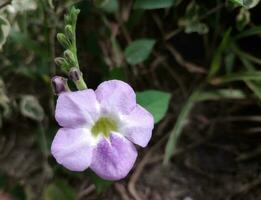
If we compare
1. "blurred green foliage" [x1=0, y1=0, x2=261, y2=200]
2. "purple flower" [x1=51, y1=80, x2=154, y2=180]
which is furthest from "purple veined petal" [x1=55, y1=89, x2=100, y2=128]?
"blurred green foliage" [x1=0, y1=0, x2=261, y2=200]

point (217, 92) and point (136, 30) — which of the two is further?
point (136, 30)

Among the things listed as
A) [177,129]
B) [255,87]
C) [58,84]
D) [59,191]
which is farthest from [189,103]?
[58,84]

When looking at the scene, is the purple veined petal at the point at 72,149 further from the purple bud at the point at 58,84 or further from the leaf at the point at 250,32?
the leaf at the point at 250,32

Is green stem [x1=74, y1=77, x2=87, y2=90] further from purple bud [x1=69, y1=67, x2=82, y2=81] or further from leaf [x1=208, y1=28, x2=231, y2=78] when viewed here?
leaf [x1=208, y1=28, x2=231, y2=78]

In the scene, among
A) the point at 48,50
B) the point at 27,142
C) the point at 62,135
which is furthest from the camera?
the point at 27,142

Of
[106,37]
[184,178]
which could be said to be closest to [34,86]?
[106,37]

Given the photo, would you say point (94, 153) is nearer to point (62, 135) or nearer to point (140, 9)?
point (62, 135)

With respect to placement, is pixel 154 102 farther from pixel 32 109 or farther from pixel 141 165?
pixel 32 109
